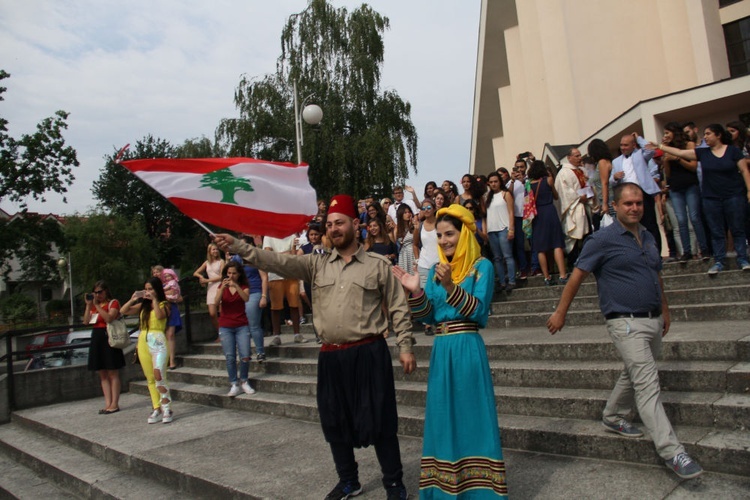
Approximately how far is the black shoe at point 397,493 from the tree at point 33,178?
37.7m

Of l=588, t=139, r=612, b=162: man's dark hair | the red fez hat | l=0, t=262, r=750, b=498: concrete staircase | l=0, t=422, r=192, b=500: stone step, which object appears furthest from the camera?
l=588, t=139, r=612, b=162: man's dark hair

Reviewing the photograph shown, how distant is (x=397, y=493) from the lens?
4039 millimetres

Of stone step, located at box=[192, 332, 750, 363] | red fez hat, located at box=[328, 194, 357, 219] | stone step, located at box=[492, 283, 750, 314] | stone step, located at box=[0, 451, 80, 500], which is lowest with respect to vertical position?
stone step, located at box=[0, 451, 80, 500]

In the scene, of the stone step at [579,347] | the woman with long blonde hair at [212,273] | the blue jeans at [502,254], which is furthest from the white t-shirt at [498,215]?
the woman with long blonde hair at [212,273]

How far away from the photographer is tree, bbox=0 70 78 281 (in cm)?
3466

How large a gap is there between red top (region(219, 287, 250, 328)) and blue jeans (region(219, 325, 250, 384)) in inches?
2.7

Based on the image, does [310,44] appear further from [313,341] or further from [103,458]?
[103,458]

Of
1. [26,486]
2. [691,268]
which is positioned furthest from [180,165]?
[691,268]

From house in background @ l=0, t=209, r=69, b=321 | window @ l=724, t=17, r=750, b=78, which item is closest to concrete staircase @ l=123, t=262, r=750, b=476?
window @ l=724, t=17, r=750, b=78

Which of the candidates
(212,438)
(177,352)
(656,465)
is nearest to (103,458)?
(212,438)

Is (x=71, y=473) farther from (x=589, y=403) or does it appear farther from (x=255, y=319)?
(x=589, y=403)

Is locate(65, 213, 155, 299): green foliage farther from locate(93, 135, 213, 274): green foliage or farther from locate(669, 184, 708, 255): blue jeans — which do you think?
locate(669, 184, 708, 255): blue jeans

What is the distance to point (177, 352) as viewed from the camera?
11180 millimetres

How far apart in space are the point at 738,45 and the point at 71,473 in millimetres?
19465
